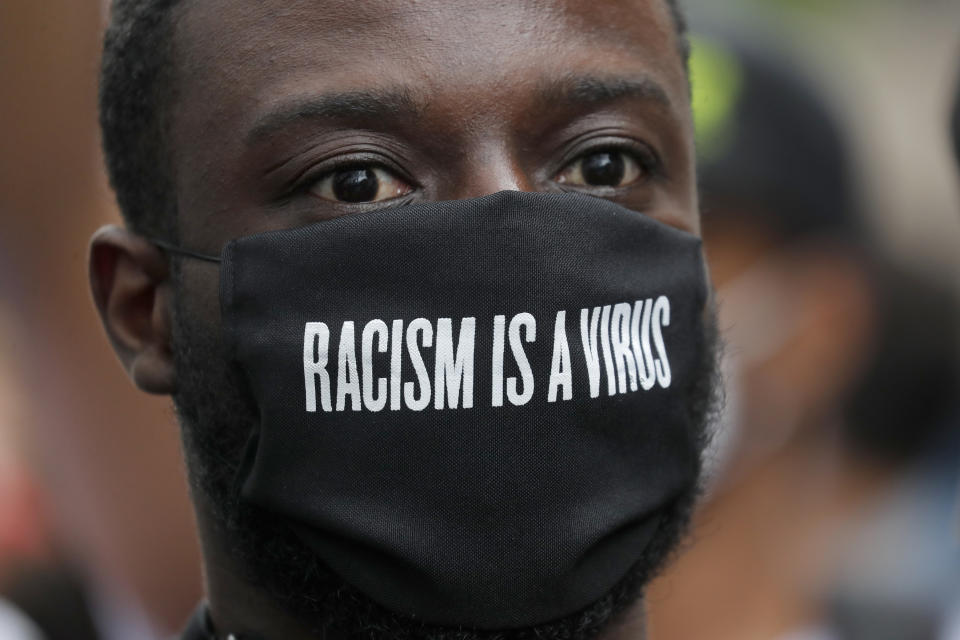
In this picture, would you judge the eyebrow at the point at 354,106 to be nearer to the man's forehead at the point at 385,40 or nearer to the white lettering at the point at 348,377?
the man's forehead at the point at 385,40

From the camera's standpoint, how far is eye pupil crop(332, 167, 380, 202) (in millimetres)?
2246

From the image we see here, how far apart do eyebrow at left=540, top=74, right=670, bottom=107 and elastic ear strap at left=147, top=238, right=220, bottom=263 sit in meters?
0.64

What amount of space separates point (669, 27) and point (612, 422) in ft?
2.79

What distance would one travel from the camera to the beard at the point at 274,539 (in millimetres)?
2197

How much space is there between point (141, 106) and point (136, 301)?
37cm

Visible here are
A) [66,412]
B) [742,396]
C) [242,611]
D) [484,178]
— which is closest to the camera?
[484,178]

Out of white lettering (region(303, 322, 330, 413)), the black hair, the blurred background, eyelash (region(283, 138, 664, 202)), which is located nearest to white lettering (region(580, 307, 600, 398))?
eyelash (region(283, 138, 664, 202))

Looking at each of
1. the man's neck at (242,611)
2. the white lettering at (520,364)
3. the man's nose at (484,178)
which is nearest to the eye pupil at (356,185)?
the man's nose at (484,178)

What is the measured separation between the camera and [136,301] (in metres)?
2.54

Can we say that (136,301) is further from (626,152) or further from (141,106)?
(626,152)

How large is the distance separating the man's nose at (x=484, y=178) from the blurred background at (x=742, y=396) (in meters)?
1.68

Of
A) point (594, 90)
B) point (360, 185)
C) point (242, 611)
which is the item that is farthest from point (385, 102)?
point (242, 611)

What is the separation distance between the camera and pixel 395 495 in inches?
83.1

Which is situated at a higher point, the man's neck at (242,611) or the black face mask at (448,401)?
the black face mask at (448,401)
